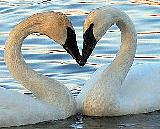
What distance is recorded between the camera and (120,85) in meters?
11.8

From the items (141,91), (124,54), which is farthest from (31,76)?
(141,91)

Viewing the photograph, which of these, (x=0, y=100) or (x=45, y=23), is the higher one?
(x=45, y=23)

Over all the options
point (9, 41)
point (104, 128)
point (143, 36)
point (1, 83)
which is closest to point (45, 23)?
point (9, 41)

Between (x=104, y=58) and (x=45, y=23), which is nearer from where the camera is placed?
(x=45, y=23)

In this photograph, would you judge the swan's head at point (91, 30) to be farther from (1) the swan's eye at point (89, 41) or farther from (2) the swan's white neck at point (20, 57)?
(2) the swan's white neck at point (20, 57)

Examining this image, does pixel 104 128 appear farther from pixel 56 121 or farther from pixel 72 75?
pixel 72 75

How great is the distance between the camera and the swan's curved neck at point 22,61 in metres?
11.4

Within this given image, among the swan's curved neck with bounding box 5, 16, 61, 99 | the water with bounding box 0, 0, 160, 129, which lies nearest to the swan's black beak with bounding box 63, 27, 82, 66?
the swan's curved neck with bounding box 5, 16, 61, 99

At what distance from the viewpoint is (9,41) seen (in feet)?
37.6

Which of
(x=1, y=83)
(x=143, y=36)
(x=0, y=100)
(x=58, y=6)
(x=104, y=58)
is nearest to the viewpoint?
(x=0, y=100)

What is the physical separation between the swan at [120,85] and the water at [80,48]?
12cm

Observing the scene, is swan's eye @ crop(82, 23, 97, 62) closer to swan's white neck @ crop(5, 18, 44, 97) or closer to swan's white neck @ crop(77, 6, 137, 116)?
swan's white neck @ crop(77, 6, 137, 116)

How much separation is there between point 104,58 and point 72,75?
1188mm

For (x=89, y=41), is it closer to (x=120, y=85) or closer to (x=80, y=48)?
(x=120, y=85)
